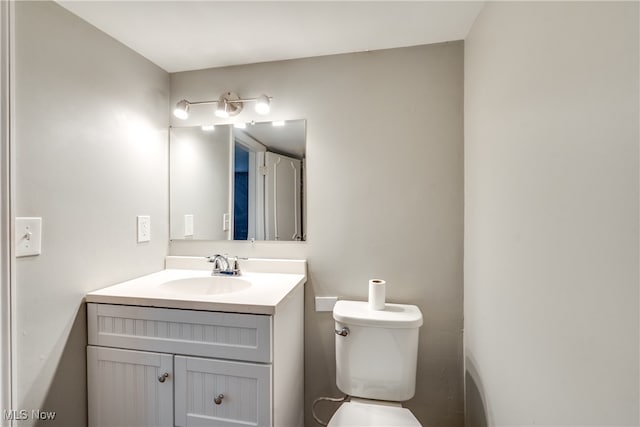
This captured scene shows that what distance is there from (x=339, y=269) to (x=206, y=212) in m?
0.84

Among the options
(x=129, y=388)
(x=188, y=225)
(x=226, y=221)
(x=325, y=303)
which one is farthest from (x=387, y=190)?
(x=129, y=388)

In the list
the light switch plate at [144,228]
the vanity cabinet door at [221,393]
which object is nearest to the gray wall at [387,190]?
the vanity cabinet door at [221,393]

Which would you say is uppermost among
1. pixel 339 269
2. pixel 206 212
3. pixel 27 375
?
pixel 206 212

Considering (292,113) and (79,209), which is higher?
(292,113)

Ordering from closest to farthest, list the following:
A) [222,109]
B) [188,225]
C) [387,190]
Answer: [387,190]
[222,109]
[188,225]

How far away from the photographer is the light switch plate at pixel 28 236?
38.5 inches

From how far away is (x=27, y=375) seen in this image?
1.02 metres

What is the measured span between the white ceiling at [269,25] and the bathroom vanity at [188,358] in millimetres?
1163

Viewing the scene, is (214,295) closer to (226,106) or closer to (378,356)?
(378,356)

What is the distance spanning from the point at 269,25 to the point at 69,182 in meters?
1.06

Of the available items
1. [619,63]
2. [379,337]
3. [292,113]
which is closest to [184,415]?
[379,337]

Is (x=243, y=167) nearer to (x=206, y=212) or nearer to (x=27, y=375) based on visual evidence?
(x=206, y=212)

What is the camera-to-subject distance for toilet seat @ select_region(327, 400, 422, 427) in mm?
1109

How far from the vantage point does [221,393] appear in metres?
1.10
